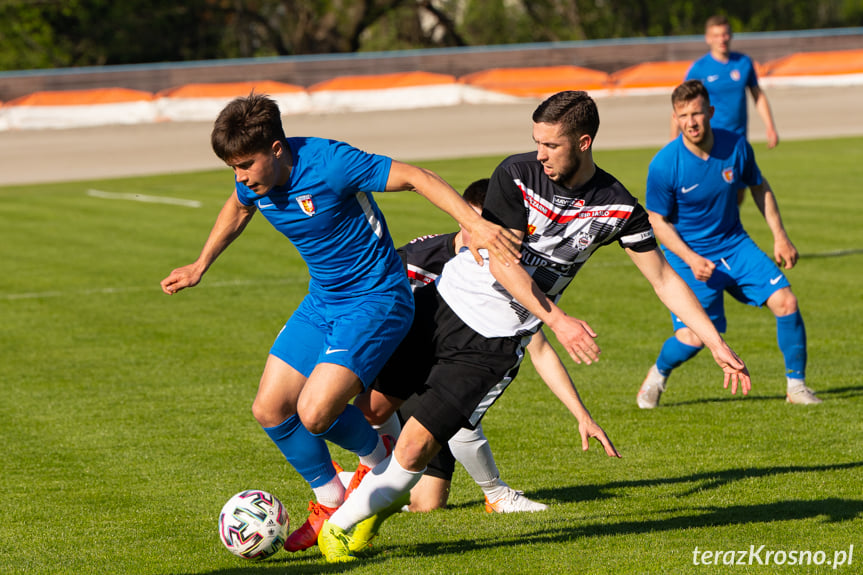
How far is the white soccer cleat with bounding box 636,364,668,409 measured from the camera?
8305mm

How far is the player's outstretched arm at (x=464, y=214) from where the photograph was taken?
4.61 metres

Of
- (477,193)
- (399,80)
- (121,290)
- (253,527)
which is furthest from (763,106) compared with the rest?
(399,80)

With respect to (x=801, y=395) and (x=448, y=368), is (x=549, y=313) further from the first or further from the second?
(x=801, y=395)

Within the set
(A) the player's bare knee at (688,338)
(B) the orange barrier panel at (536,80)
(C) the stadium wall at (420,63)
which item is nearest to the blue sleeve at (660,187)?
(A) the player's bare knee at (688,338)

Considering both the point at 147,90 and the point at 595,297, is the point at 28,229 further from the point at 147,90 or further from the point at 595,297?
the point at 147,90

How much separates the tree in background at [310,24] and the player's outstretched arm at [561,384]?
1593 inches

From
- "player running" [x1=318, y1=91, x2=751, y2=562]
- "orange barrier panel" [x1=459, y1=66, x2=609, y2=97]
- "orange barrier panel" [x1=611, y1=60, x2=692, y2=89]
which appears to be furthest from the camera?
"orange barrier panel" [x1=611, y1=60, x2=692, y2=89]

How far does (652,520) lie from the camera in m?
5.75

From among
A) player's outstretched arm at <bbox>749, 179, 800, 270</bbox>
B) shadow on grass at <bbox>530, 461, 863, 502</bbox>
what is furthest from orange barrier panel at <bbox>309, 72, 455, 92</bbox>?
shadow on grass at <bbox>530, 461, 863, 502</bbox>

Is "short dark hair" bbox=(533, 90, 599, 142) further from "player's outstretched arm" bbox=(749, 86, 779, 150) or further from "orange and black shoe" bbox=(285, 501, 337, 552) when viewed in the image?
"player's outstretched arm" bbox=(749, 86, 779, 150)

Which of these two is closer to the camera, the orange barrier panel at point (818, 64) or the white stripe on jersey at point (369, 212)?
the white stripe on jersey at point (369, 212)

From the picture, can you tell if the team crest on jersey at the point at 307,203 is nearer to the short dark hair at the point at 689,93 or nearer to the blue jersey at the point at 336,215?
the blue jersey at the point at 336,215

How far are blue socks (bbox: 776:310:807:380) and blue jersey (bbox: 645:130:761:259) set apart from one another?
670mm

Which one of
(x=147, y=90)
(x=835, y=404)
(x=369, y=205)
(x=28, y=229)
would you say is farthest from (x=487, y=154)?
(x=369, y=205)
